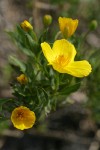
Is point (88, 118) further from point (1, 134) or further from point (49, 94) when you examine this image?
point (49, 94)

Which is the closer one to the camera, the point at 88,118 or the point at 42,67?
the point at 42,67

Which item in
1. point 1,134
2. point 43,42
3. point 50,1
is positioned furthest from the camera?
point 50,1

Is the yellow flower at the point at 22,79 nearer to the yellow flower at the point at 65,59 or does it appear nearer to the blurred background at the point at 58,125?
the yellow flower at the point at 65,59

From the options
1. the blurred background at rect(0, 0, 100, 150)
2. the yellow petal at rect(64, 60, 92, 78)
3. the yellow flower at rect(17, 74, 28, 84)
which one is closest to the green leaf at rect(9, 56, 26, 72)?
the yellow flower at rect(17, 74, 28, 84)

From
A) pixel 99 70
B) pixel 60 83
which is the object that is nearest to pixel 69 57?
pixel 60 83

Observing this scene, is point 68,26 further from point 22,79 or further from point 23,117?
point 23,117

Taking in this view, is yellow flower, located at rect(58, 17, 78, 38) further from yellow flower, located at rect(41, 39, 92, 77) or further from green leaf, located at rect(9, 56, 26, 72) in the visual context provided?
green leaf, located at rect(9, 56, 26, 72)
